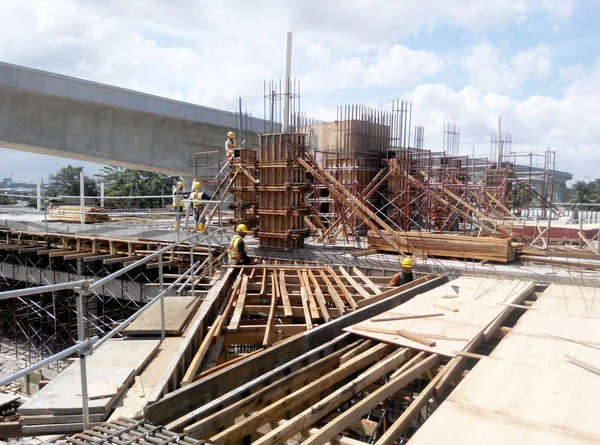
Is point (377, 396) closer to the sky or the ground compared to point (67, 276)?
closer to the sky

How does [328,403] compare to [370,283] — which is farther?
[370,283]

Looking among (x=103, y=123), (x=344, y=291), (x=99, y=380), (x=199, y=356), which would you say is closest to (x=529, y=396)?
(x=199, y=356)

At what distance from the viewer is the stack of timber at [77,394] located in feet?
14.1

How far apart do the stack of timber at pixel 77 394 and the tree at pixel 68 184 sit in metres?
52.1

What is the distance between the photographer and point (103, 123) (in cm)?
2277

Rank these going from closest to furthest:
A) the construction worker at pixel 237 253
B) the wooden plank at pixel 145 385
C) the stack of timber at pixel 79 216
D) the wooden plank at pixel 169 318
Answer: the wooden plank at pixel 145 385 → the wooden plank at pixel 169 318 → the construction worker at pixel 237 253 → the stack of timber at pixel 79 216

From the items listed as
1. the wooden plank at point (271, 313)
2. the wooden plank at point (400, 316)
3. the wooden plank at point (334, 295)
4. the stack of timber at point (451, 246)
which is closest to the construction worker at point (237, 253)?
the wooden plank at point (271, 313)

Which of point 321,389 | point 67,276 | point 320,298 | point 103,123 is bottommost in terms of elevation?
point 67,276

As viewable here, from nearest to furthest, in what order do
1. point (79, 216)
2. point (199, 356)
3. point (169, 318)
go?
point (199, 356), point (169, 318), point (79, 216)

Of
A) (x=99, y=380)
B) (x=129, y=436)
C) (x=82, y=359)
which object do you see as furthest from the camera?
(x=99, y=380)

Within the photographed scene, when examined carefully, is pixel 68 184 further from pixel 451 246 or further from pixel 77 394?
pixel 77 394

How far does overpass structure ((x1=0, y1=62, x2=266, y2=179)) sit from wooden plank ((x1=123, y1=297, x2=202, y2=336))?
11.5 m

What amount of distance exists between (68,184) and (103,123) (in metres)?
39.6

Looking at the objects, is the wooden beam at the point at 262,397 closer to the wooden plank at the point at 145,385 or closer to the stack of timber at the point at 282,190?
the wooden plank at the point at 145,385
